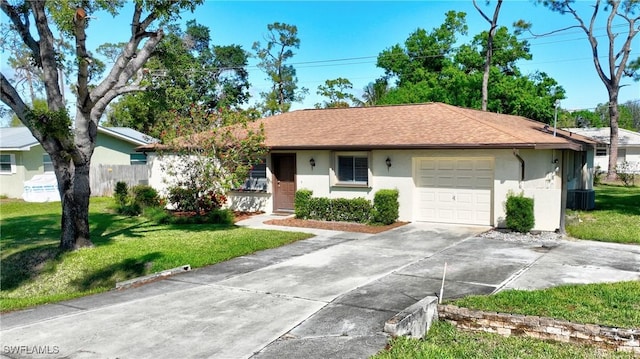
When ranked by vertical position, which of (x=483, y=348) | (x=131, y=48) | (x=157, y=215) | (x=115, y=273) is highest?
(x=131, y=48)

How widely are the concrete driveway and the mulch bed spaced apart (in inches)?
81.0

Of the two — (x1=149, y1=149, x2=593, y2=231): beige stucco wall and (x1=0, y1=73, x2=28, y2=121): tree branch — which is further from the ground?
(x1=0, y1=73, x2=28, y2=121): tree branch

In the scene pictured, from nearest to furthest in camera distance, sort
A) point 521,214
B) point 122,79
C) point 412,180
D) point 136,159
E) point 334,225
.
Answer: point 122,79, point 521,214, point 334,225, point 412,180, point 136,159

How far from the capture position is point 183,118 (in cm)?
1692

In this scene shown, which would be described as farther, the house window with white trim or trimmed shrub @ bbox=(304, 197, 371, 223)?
the house window with white trim

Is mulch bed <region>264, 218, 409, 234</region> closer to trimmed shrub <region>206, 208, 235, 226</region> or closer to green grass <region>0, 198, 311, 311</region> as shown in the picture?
trimmed shrub <region>206, 208, 235, 226</region>

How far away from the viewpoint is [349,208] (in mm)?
15562

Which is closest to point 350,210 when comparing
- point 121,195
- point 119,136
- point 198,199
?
point 198,199

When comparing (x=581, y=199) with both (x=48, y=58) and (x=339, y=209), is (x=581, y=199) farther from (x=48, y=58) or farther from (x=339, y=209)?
(x=48, y=58)

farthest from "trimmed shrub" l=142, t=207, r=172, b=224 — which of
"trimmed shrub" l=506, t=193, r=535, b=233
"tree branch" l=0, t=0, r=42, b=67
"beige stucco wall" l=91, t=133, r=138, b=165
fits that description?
"beige stucco wall" l=91, t=133, r=138, b=165

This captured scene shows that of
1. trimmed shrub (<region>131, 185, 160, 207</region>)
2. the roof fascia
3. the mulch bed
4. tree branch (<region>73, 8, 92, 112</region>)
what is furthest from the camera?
the roof fascia

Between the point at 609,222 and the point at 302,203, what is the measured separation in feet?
31.0

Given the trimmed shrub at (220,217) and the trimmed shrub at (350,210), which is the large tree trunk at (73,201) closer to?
the trimmed shrub at (220,217)

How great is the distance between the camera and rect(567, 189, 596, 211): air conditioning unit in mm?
17766
